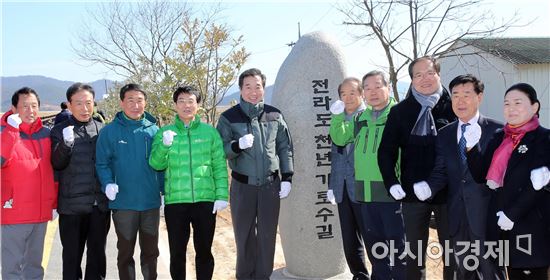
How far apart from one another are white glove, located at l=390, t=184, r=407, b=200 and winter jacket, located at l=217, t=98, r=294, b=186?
3.31ft

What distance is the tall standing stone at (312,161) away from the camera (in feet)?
16.1

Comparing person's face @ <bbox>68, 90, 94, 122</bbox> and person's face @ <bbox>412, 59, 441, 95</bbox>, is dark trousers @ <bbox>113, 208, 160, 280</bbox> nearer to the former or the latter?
person's face @ <bbox>68, 90, 94, 122</bbox>

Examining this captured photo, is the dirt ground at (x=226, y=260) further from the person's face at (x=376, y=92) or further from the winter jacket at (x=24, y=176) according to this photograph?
the person's face at (x=376, y=92)

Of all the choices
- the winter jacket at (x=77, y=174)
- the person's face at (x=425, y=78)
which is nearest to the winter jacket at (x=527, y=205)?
the person's face at (x=425, y=78)

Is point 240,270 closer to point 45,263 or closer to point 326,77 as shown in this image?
point 326,77

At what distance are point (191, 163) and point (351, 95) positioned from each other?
1.47 meters

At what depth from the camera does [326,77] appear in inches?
196

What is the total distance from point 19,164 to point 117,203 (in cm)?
80

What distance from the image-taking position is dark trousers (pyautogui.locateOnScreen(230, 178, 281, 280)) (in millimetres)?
4039

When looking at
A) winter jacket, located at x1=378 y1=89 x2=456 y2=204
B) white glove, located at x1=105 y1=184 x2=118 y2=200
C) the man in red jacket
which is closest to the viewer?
winter jacket, located at x1=378 y1=89 x2=456 y2=204

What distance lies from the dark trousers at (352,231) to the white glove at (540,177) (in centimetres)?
140

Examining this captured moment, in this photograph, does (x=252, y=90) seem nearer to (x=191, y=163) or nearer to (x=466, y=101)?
(x=191, y=163)

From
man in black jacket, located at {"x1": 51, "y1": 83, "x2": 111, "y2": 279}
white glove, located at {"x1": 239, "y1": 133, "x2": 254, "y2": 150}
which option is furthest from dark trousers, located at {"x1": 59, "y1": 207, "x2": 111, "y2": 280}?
Answer: white glove, located at {"x1": 239, "y1": 133, "x2": 254, "y2": 150}

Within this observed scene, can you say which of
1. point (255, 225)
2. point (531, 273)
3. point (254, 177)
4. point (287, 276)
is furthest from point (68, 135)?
point (531, 273)
